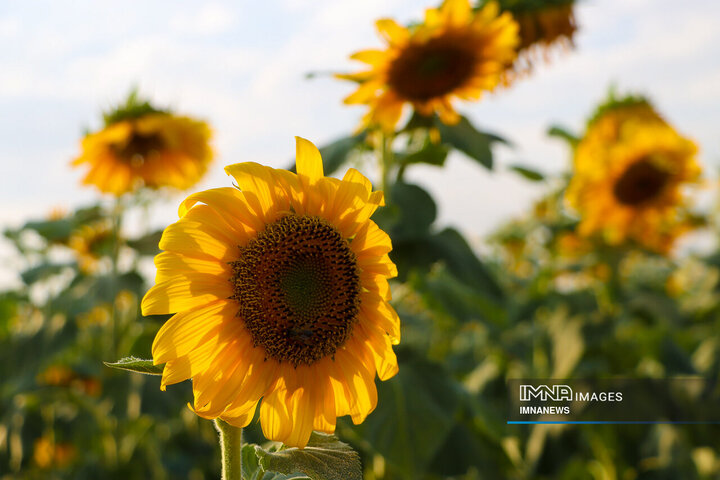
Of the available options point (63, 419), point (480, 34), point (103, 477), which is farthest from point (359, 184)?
point (63, 419)

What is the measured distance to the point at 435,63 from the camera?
1.75 m

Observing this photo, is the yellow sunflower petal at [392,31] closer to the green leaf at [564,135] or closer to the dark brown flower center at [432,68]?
the dark brown flower center at [432,68]

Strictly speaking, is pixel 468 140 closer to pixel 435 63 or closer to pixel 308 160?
pixel 435 63

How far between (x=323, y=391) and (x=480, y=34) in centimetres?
127

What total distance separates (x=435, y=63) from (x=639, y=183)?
179cm

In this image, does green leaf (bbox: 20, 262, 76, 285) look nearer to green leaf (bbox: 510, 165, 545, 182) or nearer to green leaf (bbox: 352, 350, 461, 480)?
green leaf (bbox: 352, 350, 461, 480)

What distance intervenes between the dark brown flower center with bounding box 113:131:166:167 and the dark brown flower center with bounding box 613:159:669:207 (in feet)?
7.04

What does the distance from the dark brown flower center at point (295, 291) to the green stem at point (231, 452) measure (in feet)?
0.44

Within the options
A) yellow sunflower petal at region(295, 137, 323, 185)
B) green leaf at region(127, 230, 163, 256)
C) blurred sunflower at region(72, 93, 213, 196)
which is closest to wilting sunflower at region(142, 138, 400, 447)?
yellow sunflower petal at region(295, 137, 323, 185)

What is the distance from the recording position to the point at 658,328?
378cm

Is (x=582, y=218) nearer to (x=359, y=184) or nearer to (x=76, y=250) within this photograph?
(x=359, y=184)

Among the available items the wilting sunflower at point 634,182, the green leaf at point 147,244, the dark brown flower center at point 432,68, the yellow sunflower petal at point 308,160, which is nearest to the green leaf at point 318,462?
the yellow sunflower petal at point 308,160

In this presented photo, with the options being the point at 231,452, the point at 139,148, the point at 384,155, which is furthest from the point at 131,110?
the point at 231,452

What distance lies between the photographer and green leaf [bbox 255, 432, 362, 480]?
75cm
